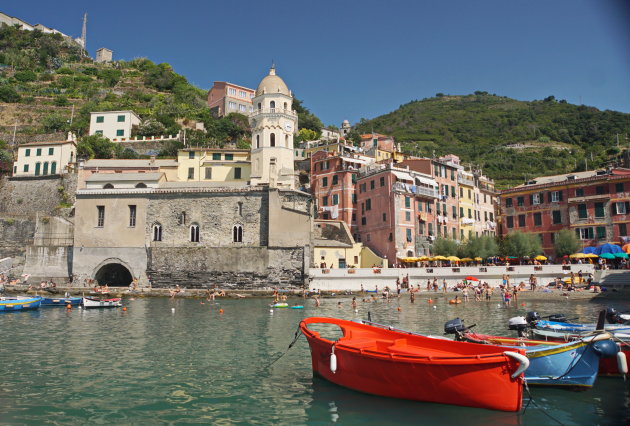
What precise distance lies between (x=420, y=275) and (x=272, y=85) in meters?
26.4

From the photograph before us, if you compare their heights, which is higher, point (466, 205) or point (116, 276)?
point (466, 205)

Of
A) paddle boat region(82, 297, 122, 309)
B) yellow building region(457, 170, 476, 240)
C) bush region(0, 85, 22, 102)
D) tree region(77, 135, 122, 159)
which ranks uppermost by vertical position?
bush region(0, 85, 22, 102)

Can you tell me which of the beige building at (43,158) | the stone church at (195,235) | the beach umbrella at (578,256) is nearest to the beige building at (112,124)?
the beige building at (43,158)

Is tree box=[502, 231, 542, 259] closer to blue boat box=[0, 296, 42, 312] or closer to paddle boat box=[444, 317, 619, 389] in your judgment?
paddle boat box=[444, 317, 619, 389]

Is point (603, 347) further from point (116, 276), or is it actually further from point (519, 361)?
point (116, 276)

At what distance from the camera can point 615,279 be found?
37.2 metres

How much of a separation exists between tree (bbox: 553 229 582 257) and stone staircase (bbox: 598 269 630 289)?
5.45m

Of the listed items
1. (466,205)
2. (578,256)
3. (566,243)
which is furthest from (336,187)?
(578,256)

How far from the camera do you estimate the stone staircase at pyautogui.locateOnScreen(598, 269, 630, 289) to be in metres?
36.3

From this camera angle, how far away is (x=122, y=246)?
43.2m

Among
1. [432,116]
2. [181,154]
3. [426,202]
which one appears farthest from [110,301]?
[432,116]

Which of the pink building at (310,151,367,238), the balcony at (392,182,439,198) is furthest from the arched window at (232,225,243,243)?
the balcony at (392,182,439,198)

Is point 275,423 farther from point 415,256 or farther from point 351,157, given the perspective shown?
point 351,157

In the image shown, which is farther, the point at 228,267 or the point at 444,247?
the point at 444,247
